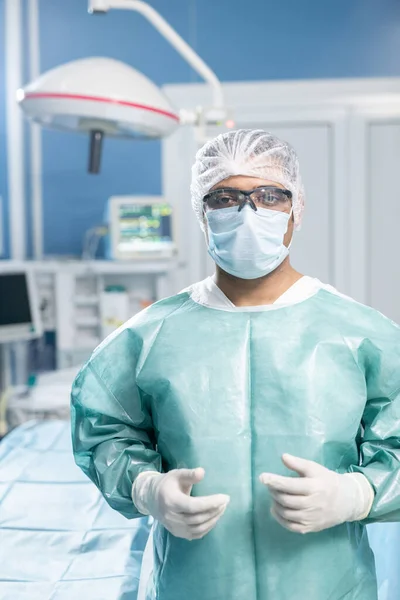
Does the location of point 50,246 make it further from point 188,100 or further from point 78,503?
point 78,503

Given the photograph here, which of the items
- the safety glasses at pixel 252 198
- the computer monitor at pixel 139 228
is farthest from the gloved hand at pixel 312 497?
the computer monitor at pixel 139 228

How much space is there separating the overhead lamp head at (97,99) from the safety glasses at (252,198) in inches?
27.2

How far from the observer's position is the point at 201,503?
0.95 metres

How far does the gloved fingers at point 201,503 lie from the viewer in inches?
37.3

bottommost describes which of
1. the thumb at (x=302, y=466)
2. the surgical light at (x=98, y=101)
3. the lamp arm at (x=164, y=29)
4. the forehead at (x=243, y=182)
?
the thumb at (x=302, y=466)

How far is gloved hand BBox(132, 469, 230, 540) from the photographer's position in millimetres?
954

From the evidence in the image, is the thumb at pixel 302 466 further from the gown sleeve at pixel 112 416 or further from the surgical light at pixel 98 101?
the surgical light at pixel 98 101

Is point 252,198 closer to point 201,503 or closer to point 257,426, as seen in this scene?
point 257,426

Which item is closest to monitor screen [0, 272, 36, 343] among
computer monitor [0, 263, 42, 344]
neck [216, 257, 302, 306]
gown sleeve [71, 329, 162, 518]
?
computer monitor [0, 263, 42, 344]

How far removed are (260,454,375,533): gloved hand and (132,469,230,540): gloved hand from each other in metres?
0.08

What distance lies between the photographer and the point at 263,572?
3.50 ft

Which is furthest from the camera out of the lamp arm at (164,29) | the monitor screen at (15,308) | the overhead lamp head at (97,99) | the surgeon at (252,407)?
the monitor screen at (15,308)

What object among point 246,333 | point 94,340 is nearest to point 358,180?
point 94,340

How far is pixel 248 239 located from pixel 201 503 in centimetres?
40
